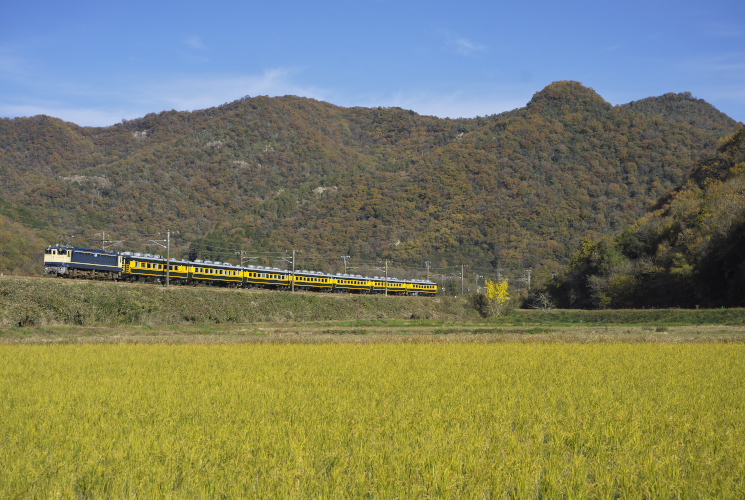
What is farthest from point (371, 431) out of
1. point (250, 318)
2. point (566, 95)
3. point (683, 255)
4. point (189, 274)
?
point (566, 95)

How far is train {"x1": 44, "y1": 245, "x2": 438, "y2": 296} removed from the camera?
4691 cm

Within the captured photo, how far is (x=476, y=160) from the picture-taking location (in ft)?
432

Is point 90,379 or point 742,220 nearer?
point 90,379

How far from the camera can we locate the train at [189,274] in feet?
154

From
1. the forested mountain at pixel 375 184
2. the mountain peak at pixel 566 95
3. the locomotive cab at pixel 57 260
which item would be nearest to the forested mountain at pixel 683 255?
the forested mountain at pixel 375 184

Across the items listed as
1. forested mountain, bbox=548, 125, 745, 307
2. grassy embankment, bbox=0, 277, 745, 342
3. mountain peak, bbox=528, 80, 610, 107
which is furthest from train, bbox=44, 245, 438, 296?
mountain peak, bbox=528, 80, 610, 107

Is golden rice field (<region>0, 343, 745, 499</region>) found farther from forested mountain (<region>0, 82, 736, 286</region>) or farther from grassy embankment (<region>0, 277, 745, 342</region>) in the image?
forested mountain (<region>0, 82, 736, 286</region>)

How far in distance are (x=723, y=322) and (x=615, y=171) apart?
278 feet

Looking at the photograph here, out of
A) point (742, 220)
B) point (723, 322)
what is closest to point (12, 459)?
point (723, 322)

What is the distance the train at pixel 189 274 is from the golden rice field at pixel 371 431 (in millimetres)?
33448

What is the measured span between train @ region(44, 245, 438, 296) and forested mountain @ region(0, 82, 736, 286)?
27816 mm

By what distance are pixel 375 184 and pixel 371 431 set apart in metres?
124

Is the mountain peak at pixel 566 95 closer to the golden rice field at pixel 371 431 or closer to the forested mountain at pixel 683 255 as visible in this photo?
the forested mountain at pixel 683 255

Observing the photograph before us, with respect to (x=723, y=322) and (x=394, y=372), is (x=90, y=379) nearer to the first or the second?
(x=394, y=372)
